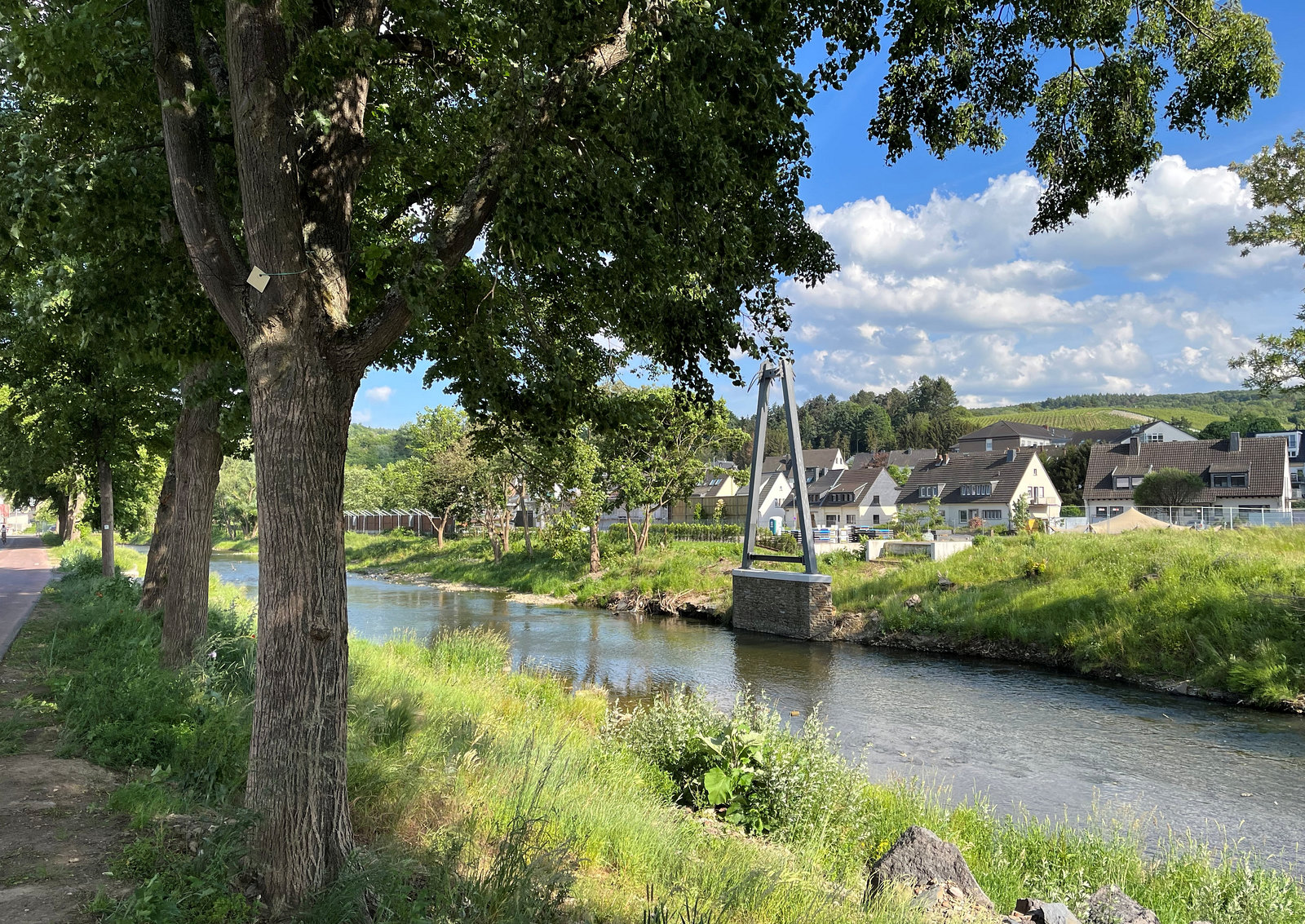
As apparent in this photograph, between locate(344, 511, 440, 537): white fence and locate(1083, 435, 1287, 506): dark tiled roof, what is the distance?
161ft

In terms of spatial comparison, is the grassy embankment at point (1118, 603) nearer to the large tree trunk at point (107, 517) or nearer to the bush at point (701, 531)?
the bush at point (701, 531)

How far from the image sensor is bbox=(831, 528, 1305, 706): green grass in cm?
1722

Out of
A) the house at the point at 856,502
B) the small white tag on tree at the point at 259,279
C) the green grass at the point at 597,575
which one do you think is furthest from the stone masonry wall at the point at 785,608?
the house at the point at 856,502

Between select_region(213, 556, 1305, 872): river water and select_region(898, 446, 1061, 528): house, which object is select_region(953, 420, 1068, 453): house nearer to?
select_region(898, 446, 1061, 528): house

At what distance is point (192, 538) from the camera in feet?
30.9

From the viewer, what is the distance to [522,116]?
165 inches

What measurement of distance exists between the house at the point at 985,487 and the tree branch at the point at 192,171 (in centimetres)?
5944

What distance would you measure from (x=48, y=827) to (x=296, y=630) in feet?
7.05

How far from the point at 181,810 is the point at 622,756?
4.34 m

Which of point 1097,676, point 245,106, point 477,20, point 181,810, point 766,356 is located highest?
point 477,20

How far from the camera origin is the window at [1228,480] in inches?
2060

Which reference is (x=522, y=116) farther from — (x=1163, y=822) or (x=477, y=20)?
(x=1163, y=822)

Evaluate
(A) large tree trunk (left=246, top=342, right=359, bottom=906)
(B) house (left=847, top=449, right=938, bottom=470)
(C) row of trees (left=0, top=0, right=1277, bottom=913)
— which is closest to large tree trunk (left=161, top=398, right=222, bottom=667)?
(C) row of trees (left=0, top=0, right=1277, bottom=913)

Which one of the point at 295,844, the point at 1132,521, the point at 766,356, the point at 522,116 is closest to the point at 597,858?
the point at 295,844
